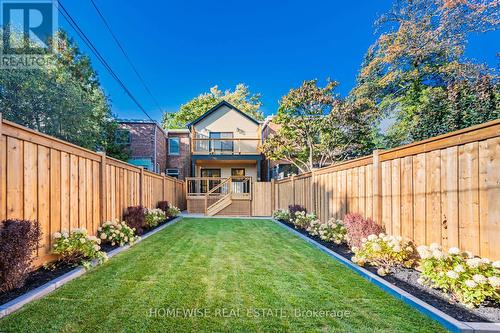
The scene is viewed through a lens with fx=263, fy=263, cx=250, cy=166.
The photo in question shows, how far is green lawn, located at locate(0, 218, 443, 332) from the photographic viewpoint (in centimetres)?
229

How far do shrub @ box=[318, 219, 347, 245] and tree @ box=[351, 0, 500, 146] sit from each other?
10.3 m

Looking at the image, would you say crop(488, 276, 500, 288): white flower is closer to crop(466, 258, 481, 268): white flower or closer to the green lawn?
crop(466, 258, 481, 268): white flower

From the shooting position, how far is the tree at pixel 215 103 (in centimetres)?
3084

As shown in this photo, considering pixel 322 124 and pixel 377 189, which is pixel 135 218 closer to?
pixel 377 189

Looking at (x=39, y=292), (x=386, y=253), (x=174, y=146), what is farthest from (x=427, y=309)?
(x=174, y=146)

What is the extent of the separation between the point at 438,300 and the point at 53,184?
5013 millimetres

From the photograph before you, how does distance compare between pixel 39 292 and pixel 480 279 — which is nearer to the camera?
pixel 480 279

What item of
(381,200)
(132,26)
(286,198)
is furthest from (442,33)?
(132,26)

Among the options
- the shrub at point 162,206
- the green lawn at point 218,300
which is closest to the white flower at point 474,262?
the green lawn at point 218,300

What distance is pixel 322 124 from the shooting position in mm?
14062

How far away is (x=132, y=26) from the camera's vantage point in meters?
11.9

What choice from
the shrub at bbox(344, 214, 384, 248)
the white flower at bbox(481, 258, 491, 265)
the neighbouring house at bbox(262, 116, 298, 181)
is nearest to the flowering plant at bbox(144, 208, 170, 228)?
the shrub at bbox(344, 214, 384, 248)

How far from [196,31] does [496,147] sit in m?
16.1

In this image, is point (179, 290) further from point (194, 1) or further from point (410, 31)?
point (410, 31)
